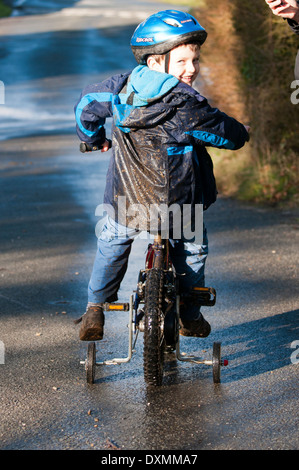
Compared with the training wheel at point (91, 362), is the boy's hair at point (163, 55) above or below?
above

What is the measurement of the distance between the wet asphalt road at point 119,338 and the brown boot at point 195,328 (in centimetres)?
20

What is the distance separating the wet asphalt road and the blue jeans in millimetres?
514

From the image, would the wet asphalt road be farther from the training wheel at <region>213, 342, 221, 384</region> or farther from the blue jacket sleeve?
the blue jacket sleeve

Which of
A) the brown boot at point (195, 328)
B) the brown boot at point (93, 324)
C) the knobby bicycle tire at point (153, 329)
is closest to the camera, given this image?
the knobby bicycle tire at point (153, 329)

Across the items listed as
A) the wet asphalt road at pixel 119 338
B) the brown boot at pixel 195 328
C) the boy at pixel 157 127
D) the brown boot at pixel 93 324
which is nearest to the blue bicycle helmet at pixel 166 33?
the boy at pixel 157 127

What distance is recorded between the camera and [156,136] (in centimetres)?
435

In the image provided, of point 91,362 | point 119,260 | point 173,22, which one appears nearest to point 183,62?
point 173,22

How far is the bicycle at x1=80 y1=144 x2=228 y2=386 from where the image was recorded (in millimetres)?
4254

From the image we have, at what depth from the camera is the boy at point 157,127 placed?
14.1ft

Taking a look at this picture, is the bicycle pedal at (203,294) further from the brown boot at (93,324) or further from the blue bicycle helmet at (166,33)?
the blue bicycle helmet at (166,33)

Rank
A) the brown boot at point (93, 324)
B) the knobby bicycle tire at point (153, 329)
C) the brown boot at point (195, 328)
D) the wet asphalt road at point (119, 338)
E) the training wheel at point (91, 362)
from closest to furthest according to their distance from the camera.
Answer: the wet asphalt road at point (119, 338) → the knobby bicycle tire at point (153, 329) → the training wheel at point (91, 362) → the brown boot at point (93, 324) → the brown boot at point (195, 328)

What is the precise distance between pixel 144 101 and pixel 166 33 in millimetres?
376

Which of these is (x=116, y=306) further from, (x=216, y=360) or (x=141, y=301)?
(x=216, y=360)

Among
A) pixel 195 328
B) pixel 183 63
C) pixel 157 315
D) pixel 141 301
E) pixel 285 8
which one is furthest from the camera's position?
pixel 195 328
